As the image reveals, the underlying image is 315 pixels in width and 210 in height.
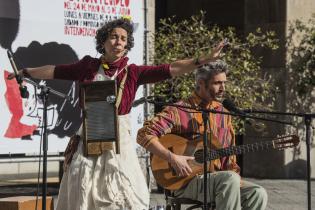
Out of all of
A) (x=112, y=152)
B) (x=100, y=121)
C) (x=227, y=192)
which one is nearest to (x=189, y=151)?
(x=227, y=192)

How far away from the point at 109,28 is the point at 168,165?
1.30 metres

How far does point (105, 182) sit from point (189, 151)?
110cm

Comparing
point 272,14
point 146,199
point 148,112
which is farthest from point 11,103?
point 272,14

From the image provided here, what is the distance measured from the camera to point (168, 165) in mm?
6145

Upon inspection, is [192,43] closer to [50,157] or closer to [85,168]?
[50,157]

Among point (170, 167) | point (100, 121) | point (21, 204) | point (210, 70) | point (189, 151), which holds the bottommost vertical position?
point (21, 204)

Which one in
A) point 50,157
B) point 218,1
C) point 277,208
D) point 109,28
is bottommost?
point 277,208

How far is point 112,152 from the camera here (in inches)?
208

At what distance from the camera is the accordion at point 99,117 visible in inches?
205

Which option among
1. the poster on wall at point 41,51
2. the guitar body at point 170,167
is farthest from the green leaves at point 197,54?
the guitar body at point 170,167

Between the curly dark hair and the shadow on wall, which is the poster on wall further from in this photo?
the shadow on wall

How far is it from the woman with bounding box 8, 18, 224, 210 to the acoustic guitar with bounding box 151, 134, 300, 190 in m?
0.65

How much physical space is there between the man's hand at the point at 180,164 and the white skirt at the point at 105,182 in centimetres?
62

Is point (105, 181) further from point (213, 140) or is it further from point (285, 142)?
point (285, 142)
